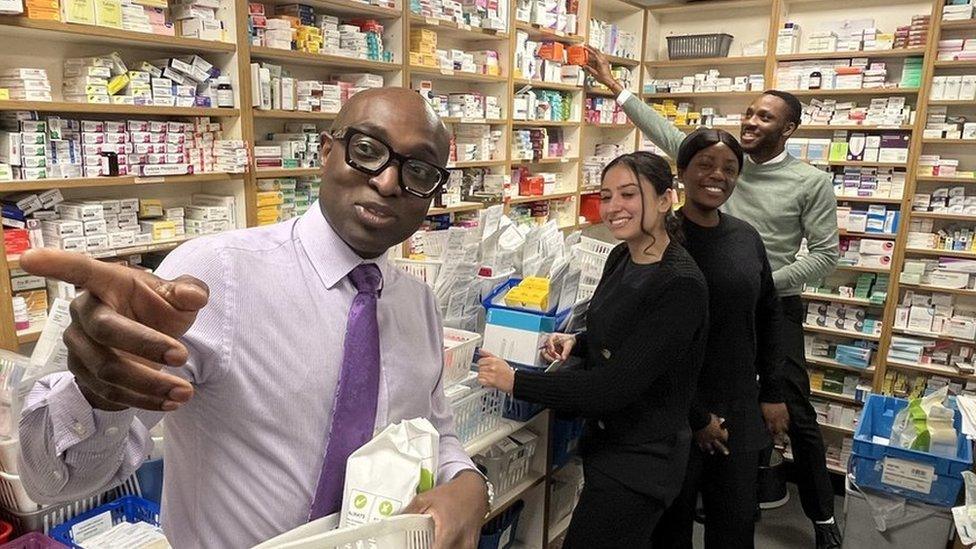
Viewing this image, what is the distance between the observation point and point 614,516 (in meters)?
1.96

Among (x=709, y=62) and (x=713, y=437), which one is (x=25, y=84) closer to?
(x=713, y=437)

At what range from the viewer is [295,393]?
3.36ft

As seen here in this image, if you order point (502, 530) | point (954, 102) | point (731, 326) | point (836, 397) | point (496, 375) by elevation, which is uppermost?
point (954, 102)

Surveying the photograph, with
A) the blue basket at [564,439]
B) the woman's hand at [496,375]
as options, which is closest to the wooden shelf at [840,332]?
the blue basket at [564,439]

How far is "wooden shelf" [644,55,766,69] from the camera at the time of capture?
17.4 ft

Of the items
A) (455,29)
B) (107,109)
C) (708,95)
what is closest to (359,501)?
(107,109)

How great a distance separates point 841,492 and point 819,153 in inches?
99.7

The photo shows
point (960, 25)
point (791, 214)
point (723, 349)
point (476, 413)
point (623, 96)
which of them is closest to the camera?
point (476, 413)

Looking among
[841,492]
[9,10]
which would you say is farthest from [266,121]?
[841,492]

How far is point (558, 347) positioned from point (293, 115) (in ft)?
6.84

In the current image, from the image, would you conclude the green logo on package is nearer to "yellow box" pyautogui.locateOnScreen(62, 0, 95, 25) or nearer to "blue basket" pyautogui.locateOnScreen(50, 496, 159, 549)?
"blue basket" pyautogui.locateOnScreen(50, 496, 159, 549)

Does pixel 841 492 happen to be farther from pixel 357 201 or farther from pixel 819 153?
pixel 357 201

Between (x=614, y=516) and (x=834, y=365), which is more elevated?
(x=614, y=516)

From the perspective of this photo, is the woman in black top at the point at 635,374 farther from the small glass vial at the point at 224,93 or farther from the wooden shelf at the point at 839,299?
the wooden shelf at the point at 839,299
